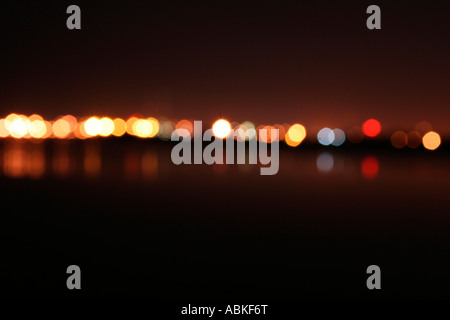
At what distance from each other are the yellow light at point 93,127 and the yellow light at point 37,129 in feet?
6.53

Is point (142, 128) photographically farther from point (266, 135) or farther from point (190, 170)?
point (190, 170)

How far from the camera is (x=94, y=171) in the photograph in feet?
27.3

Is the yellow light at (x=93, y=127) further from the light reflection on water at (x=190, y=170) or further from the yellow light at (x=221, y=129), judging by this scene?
the light reflection on water at (x=190, y=170)

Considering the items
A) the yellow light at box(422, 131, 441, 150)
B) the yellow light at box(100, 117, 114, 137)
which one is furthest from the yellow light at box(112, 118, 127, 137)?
the yellow light at box(422, 131, 441, 150)

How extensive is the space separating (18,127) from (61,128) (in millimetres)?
2361

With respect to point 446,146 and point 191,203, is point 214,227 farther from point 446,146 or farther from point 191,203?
point 446,146

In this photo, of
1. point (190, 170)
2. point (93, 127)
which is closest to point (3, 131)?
point (93, 127)

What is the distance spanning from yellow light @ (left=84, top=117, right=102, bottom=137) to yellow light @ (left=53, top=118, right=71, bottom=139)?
905mm

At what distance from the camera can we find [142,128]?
23.8 metres

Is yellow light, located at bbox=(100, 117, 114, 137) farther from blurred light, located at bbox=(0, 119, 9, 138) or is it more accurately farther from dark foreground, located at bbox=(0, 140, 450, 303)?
dark foreground, located at bbox=(0, 140, 450, 303)

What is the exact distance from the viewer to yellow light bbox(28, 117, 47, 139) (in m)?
23.9

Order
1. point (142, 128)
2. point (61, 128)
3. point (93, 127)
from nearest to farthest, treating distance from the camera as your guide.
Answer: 1. point (142, 128)
2. point (93, 127)
3. point (61, 128)

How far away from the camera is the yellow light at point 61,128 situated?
2387cm

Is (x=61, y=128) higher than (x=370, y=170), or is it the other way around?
(x=61, y=128)
